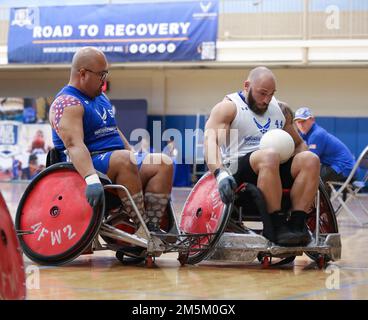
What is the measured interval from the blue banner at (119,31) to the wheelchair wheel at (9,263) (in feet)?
54.2

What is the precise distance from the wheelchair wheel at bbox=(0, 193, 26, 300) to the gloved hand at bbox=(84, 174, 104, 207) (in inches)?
72.6

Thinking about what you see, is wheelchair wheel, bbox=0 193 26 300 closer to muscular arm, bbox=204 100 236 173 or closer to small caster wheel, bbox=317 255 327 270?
muscular arm, bbox=204 100 236 173

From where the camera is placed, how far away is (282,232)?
4855 mm

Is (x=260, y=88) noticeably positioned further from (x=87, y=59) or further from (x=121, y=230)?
(x=121, y=230)

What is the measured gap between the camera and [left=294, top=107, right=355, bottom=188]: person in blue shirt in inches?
358

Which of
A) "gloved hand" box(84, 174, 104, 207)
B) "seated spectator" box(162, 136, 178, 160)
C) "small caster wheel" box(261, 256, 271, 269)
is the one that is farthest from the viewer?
"seated spectator" box(162, 136, 178, 160)

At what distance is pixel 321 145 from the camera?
9.16m

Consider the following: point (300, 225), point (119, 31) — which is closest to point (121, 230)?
point (300, 225)

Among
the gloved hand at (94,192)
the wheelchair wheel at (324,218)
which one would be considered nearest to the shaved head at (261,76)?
the wheelchair wheel at (324,218)

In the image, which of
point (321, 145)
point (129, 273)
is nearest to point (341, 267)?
point (129, 273)

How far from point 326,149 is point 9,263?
712 cm

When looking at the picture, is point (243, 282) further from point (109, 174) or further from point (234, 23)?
point (234, 23)

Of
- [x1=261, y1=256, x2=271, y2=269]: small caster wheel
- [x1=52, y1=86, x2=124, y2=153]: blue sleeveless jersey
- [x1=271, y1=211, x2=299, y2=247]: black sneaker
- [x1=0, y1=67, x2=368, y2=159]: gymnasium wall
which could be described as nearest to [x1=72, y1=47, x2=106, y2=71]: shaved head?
[x1=52, y1=86, x2=124, y2=153]: blue sleeveless jersey
